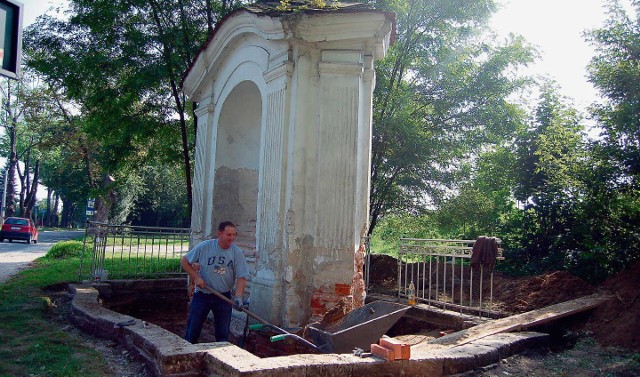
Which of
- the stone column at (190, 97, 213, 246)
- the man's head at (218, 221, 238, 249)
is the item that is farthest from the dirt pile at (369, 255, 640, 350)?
the man's head at (218, 221, 238, 249)

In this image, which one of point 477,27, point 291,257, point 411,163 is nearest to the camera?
point 291,257

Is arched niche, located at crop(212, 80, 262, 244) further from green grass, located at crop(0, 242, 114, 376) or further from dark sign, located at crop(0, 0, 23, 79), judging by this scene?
dark sign, located at crop(0, 0, 23, 79)

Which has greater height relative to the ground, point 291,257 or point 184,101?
point 184,101

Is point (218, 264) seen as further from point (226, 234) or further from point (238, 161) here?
point (238, 161)

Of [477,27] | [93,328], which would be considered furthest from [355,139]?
[477,27]

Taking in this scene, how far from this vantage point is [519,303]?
8203mm

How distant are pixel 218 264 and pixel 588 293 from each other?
19.8 ft

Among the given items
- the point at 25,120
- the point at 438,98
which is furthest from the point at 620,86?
the point at 25,120

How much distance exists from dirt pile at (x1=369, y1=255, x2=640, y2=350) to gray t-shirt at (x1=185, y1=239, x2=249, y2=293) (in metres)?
4.45

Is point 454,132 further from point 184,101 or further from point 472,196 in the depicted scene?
point 184,101

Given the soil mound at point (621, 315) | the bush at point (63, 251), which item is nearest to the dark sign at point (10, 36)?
the soil mound at point (621, 315)

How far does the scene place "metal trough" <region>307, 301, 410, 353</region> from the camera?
5.22 metres

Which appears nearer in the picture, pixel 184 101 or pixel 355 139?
pixel 355 139

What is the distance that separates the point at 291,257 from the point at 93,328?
270 centimetres
